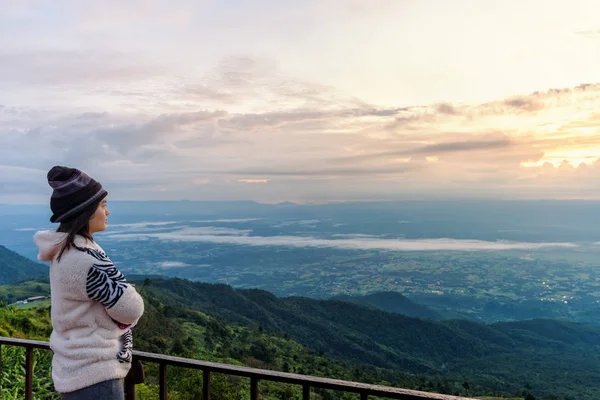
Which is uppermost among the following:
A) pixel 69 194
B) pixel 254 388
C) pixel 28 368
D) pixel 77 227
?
pixel 69 194

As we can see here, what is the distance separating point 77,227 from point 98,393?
0.69 meters

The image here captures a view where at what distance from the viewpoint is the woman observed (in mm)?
2033

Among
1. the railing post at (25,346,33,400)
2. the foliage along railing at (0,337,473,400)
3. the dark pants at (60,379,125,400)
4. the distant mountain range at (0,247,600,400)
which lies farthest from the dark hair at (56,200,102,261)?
the distant mountain range at (0,247,600,400)

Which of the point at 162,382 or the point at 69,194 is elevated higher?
the point at 69,194

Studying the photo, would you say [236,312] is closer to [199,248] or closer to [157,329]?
[157,329]

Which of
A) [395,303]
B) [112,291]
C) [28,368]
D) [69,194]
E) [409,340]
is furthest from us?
[395,303]

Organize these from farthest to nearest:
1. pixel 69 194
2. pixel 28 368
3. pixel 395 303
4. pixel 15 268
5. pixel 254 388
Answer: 1. pixel 395 303
2. pixel 15 268
3. pixel 28 368
4. pixel 254 388
5. pixel 69 194

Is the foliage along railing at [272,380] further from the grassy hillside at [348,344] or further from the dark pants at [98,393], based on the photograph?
the grassy hillside at [348,344]

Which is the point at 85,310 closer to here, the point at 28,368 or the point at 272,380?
the point at 272,380

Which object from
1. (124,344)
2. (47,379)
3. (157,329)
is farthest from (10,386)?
(157,329)

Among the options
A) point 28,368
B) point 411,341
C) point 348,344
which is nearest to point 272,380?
point 28,368

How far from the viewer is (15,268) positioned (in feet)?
Answer: 300

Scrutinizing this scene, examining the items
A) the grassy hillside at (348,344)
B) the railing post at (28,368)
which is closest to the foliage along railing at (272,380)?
the railing post at (28,368)

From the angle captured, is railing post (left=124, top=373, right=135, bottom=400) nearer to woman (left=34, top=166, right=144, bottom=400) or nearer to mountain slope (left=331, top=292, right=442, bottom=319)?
woman (left=34, top=166, right=144, bottom=400)
